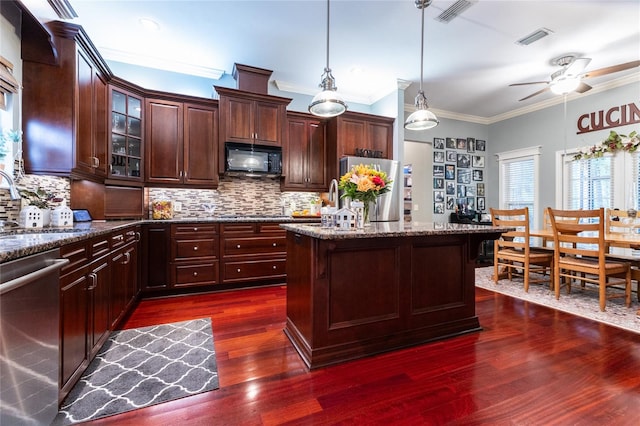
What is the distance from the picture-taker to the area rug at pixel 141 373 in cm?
154

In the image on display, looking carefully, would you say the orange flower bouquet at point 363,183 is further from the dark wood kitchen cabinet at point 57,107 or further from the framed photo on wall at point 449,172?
the framed photo on wall at point 449,172

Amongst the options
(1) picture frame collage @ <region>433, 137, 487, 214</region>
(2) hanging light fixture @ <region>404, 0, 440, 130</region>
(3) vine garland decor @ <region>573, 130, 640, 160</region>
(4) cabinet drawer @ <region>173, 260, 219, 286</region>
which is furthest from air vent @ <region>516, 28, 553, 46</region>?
(4) cabinet drawer @ <region>173, 260, 219, 286</region>

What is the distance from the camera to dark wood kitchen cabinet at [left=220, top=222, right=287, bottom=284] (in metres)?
3.70

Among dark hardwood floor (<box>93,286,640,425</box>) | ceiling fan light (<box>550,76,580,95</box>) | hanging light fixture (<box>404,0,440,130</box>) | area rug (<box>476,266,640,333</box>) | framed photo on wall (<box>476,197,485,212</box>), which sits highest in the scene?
ceiling fan light (<box>550,76,580,95</box>)

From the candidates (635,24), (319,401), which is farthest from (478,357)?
(635,24)

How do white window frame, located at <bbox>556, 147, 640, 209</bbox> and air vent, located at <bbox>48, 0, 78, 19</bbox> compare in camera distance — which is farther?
white window frame, located at <bbox>556, 147, 640, 209</bbox>

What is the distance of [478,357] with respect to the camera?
2053mm

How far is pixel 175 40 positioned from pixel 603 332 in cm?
539

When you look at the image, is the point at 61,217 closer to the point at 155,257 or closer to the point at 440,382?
the point at 155,257

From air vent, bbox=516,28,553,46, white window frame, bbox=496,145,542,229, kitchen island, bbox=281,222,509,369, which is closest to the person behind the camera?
kitchen island, bbox=281,222,509,369

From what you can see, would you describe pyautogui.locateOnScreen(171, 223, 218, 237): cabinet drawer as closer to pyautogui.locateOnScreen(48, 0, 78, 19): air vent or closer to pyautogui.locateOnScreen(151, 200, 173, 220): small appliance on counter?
pyautogui.locateOnScreen(151, 200, 173, 220): small appliance on counter

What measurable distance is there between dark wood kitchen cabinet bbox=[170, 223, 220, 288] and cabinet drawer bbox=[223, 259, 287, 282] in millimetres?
161

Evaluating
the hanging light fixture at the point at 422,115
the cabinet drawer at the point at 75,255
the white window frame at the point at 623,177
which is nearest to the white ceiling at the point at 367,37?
the hanging light fixture at the point at 422,115

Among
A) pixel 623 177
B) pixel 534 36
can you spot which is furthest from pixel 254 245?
pixel 623 177
